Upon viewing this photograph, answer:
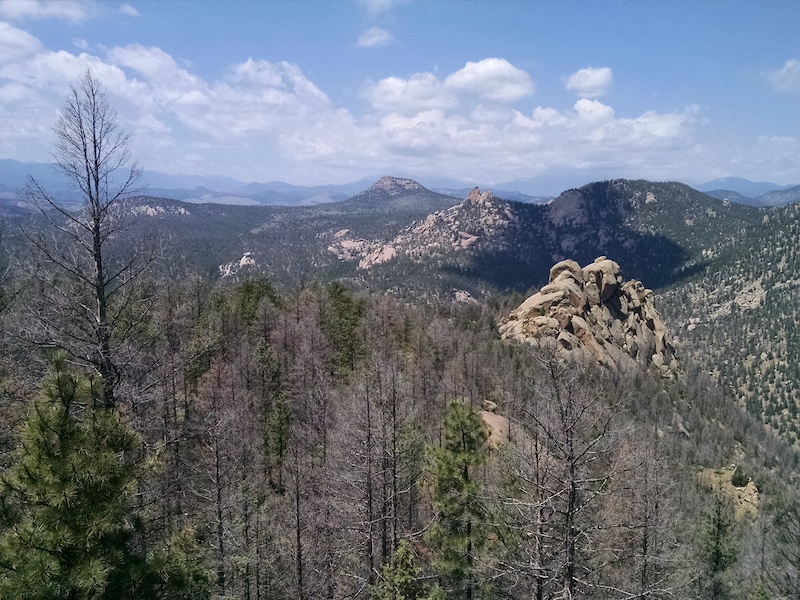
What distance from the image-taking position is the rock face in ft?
262

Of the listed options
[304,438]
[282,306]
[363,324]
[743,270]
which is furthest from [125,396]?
[743,270]

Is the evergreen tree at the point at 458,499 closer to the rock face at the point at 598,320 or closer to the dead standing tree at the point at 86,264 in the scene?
the dead standing tree at the point at 86,264

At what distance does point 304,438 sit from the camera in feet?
95.5

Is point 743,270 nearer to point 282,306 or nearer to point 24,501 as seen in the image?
point 282,306

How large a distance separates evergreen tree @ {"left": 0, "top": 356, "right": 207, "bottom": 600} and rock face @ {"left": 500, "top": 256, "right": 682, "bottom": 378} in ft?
220

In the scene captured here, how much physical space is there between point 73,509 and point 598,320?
9357 centimetres

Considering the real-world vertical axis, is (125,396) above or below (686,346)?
above

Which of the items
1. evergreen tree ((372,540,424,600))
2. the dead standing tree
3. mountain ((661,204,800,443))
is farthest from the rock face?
the dead standing tree

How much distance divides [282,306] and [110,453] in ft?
149

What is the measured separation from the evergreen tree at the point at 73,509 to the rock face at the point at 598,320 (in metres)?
67.0

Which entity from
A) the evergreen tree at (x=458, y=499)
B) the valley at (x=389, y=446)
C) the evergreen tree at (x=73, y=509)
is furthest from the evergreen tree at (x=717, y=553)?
the evergreen tree at (x=73, y=509)

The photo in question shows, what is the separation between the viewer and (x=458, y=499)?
15992mm

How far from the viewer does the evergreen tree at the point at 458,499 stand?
15969 millimetres

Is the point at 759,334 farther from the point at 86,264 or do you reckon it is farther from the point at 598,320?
the point at 86,264
